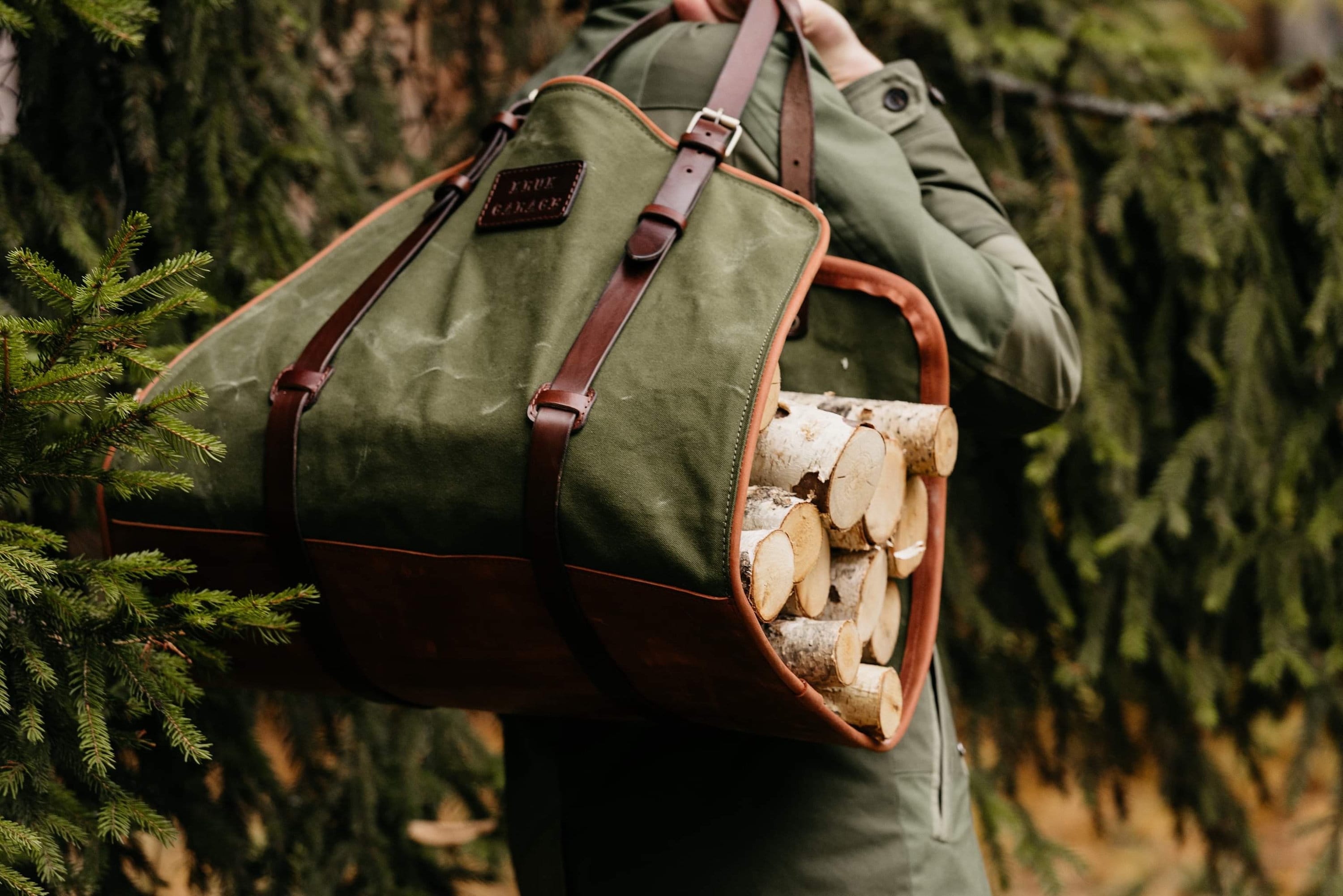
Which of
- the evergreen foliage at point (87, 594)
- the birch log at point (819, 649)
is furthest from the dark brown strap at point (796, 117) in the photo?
the evergreen foliage at point (87, 594)

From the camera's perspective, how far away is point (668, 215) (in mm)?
1318

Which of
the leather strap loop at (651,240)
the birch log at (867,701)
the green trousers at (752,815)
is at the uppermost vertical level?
the leather strap loop at (651,240)

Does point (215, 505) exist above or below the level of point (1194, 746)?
above

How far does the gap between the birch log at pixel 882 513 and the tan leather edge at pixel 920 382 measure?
97mm

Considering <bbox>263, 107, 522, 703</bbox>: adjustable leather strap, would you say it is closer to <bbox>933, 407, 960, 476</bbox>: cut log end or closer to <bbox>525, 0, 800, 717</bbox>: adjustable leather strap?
<bbox>525, 0, 800, 717</bbox>: adjustable leather strap

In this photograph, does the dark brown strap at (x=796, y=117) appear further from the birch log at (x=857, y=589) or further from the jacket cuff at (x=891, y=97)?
the birch log at (x=857, y=589)

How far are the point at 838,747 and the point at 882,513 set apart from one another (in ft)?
1.11

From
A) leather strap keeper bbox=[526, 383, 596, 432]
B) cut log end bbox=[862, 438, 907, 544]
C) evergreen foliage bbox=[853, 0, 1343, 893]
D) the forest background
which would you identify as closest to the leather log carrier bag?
leather strap keeper bbox=[526, 383, 596, 432]

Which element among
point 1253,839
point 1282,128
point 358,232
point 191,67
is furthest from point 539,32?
point 1253,839

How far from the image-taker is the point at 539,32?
9.74ft

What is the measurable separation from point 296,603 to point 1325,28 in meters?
9.24

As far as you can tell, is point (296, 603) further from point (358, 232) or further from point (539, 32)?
point (539, 32)

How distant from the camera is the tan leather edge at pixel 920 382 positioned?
1.44 metres

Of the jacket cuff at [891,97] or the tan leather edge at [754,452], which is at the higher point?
the jacket cuff at [891,97]
